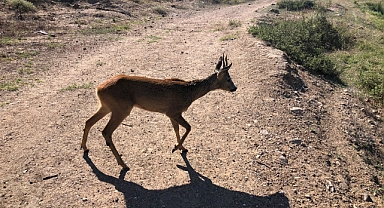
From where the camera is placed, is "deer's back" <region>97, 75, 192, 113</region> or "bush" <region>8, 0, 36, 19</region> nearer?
"deer's back" <region>97, 75, 192, 113</region>

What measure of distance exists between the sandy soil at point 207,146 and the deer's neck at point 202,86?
3.51ft

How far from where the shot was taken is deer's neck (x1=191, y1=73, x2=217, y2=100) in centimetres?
664

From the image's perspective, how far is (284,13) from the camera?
2167 centimetres

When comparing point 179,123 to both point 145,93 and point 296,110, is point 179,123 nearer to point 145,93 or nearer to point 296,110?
point 145,93

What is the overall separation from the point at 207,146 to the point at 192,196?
5.26ft

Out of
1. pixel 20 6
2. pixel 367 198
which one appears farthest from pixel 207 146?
pixel 20 6

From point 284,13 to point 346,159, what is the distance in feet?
53.0

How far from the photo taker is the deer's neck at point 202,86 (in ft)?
21.8

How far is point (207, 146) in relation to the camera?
7.04m

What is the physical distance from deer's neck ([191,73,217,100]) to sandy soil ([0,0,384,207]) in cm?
107

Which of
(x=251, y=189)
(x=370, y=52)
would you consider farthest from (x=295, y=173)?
(x=370, y=52)

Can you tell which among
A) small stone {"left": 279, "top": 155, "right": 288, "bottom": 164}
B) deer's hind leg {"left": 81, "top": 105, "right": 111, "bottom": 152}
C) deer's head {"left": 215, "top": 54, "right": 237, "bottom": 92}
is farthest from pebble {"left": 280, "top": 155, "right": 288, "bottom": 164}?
deer's hind leg {"left": 81, "top": 105, "right": 111, "bottom": 152}

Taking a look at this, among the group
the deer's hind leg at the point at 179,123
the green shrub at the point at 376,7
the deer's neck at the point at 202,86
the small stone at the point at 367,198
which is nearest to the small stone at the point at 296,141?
the small stone at the point at 367,198

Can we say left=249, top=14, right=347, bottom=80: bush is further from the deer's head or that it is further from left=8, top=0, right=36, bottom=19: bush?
left=8, top=0, right=36, bottom=19: bush
